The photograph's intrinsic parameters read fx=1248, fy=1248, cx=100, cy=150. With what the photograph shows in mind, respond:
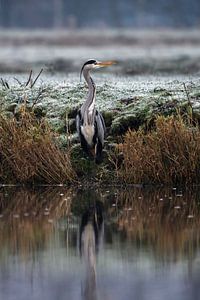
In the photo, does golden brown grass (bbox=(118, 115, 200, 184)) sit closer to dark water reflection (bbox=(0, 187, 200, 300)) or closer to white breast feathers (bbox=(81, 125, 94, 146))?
dark water reflection (bbox=(0, 187, 200, 300))

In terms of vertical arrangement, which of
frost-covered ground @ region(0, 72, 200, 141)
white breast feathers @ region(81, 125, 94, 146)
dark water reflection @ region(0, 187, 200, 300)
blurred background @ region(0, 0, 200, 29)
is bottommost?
dark water reflection @ region(0, 187, 200, 300)

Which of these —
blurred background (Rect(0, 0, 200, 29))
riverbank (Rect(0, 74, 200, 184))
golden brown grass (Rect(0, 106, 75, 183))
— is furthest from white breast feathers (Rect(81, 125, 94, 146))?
blurred background (Rect(0, 0, 200, 29))

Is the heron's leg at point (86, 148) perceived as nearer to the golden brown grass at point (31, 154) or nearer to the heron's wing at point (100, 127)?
the heron's wing at point (100, 127)

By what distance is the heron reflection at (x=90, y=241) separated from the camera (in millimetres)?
10367

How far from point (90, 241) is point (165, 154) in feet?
11.0

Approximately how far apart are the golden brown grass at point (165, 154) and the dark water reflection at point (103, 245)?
242 mm

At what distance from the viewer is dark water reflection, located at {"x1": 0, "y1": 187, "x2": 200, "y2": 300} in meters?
10.3

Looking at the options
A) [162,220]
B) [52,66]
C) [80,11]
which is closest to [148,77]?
[52,66]

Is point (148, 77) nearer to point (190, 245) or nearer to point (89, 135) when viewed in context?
point (89, 135)

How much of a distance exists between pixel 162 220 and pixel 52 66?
66.0 feet

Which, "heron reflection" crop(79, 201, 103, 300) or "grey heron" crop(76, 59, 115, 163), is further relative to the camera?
"grey heron" crop(76, 59, 115, 163)

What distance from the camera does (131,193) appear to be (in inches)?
603

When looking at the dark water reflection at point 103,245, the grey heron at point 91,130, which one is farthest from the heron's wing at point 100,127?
the dark water reflection at point 103,245

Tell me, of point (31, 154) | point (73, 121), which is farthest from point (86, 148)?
point (73, 121)
